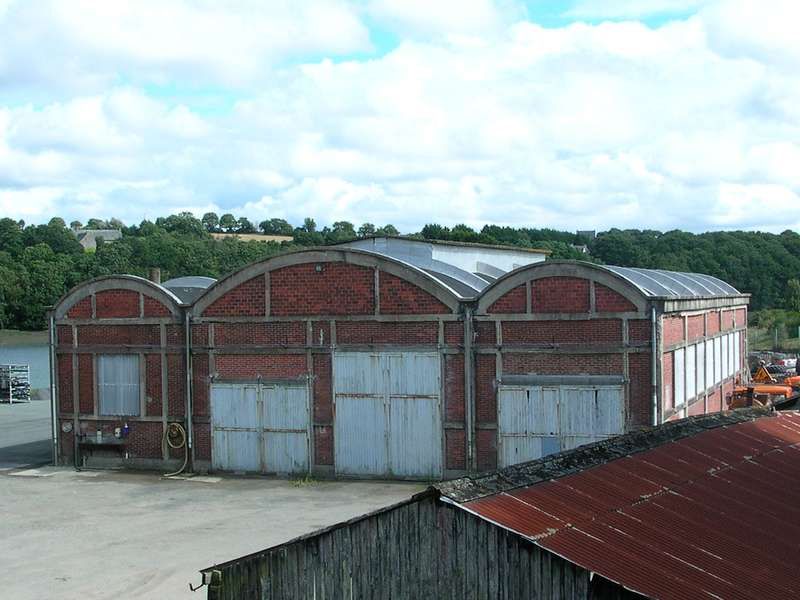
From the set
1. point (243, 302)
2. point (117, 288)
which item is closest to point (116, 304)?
point (117, 288)

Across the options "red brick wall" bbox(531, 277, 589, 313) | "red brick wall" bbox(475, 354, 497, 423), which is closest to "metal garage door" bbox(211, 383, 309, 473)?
"red brick wall" bbox(475, 354, 497, 423)

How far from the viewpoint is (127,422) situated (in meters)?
29.3

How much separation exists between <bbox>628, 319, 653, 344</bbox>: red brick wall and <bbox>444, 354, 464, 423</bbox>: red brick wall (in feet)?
14.3

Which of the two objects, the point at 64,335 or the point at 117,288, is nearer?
the point at 117,288

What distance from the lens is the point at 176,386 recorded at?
28656 millimetres

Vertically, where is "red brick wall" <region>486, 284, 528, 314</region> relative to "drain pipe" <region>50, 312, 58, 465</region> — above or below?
above

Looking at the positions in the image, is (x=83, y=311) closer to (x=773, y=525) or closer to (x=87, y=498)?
(x=87, y=498)

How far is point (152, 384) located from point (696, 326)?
1586cm

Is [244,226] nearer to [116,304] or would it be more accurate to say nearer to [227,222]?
[227,222]

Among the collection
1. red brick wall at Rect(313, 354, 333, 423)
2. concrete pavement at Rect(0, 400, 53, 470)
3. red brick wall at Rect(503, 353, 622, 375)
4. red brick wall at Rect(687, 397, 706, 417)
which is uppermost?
red brick wall at Rect(503, 353, 622, 375)

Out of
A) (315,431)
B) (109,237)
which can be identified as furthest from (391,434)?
(109,237)

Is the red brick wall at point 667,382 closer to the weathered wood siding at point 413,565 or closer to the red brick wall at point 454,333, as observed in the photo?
the red brick wall at point 454,333

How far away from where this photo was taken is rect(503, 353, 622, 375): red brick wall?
24.8 meters

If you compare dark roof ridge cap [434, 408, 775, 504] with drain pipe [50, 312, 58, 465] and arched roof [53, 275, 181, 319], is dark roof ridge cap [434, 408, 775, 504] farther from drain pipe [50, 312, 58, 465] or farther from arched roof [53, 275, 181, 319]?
drain pipe [50, 312, 58, 465]
